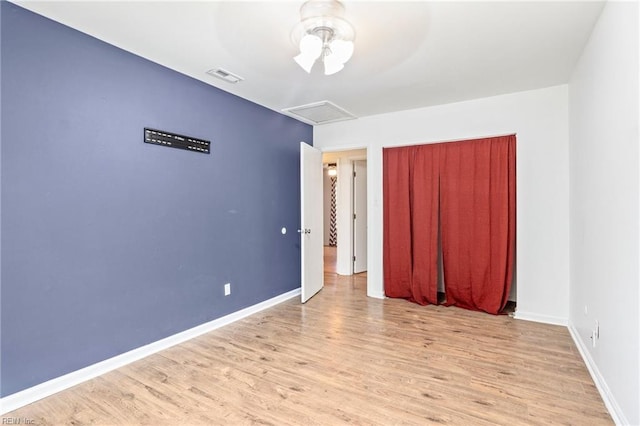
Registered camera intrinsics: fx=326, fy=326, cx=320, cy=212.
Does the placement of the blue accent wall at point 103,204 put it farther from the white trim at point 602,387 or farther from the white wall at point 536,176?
the white trim at point 602,387

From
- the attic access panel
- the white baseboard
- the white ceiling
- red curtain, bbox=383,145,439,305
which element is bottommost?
the white baseboard

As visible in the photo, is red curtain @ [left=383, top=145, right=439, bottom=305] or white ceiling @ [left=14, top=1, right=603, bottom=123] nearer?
white ceiling @ [left=14, top=1, right=603, bottom=123]

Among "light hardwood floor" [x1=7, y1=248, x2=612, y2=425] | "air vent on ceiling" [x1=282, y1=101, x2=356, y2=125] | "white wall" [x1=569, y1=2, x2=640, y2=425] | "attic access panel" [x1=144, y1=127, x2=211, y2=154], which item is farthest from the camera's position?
"air vent on ceiling" [x1=282, y1=101, x2=356, y2=125]

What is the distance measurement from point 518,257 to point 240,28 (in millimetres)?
3545

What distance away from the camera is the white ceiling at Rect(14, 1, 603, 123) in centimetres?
205

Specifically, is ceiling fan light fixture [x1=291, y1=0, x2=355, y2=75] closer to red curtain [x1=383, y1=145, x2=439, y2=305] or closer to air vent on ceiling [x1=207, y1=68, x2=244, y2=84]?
air vent on ceiling [x1=207, y1=68, x2=244, y2=84]

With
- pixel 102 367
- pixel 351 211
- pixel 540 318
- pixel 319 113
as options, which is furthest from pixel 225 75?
pixel 540 318

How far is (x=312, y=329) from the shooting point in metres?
3.31

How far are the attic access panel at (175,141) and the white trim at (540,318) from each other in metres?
3.76

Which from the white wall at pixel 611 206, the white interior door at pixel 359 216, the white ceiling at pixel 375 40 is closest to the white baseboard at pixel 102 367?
the white ceiling at pixel 375 40

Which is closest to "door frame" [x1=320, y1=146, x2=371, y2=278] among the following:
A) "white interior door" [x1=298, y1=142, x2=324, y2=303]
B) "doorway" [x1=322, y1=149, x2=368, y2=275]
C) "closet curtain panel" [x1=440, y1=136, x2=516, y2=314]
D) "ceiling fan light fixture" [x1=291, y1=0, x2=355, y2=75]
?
"doorway" [x1=322, y1=149, x2=368, y2=275]

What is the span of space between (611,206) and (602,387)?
1177mm

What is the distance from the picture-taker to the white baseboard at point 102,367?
204 cm

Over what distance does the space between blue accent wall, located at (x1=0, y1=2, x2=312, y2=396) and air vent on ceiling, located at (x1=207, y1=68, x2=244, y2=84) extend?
0.27 m
